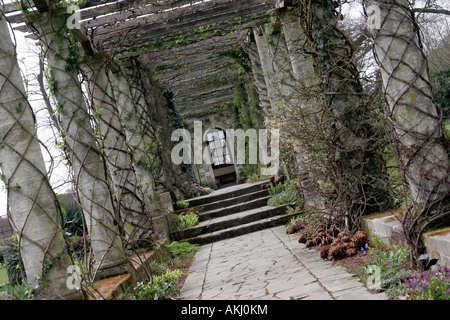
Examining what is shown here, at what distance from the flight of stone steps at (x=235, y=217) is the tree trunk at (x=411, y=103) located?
16.6 ft

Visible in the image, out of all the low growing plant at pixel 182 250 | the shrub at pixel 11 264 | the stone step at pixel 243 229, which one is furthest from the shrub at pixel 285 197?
the shrub at pixel 11 264

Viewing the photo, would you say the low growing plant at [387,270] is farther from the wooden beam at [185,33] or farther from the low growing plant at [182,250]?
the wooden beam at [185,33]

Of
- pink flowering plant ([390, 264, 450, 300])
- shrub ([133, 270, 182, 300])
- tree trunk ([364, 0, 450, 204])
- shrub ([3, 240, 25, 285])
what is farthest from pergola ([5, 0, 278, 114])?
shrub ([3, 240, 25, 285])

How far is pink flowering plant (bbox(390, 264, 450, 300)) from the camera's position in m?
2.65

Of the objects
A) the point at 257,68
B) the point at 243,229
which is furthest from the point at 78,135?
the point at 257,68

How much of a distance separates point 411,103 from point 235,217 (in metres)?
6.09

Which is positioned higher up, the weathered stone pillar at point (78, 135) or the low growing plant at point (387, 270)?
the weathered stone pillar at point (78, 135)

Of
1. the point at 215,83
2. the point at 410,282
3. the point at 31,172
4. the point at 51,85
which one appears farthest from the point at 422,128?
the point at 215,83

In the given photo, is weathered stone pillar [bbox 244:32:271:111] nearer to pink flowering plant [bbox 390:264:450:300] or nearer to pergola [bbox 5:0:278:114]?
pergola [bbox 5:0:278:114]

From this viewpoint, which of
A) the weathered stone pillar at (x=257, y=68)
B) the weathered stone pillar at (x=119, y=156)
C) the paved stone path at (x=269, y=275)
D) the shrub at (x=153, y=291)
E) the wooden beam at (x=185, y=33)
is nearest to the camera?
the paved stone path at (x=269, y=275)

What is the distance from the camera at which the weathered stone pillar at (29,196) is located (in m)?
3.06

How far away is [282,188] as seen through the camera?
972cm

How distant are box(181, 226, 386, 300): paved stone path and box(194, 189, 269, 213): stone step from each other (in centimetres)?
306

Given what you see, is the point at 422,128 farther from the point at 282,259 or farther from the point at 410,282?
the point at 282,259
